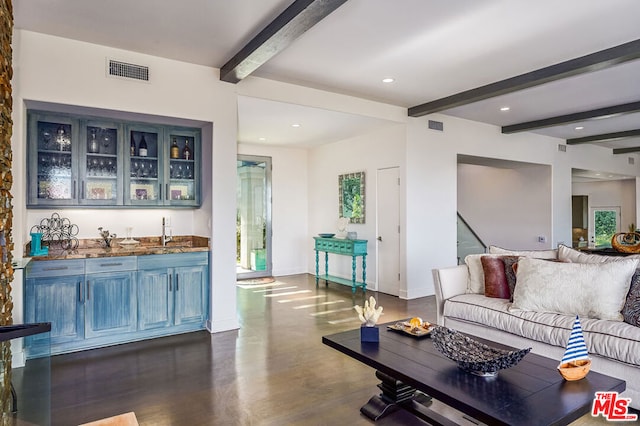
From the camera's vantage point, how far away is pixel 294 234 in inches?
321

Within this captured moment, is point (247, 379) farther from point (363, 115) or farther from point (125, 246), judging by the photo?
point (363, 115)

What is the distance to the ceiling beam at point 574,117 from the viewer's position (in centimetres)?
584

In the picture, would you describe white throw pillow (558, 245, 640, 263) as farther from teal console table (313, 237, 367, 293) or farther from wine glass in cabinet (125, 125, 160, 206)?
wine glass in cabinet (125, 125, 160, 206)

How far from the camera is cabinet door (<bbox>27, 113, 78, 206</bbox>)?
12.1ft

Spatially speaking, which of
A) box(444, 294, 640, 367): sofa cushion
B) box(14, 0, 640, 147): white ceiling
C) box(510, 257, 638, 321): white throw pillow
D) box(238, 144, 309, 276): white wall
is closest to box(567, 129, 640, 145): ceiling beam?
box(14, 0, 640, 147): white ceiling

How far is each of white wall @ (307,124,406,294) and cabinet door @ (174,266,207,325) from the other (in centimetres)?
313

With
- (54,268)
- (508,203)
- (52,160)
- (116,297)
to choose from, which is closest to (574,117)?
(508,203)

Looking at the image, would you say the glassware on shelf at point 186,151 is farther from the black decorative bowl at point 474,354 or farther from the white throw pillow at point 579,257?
the white throw pillow at point 579,257

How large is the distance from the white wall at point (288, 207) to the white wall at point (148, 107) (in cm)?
313

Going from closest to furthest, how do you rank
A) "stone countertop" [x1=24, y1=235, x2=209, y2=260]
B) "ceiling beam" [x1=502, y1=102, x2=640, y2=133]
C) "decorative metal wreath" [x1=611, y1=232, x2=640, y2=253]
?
"stone countertop" [x1=24, y1=235, x2=209, y2=260] < "decorative metal wreath" [x1=611, y1=232, x2=640, y2=253] < "ceiling beam" [x1=502, y1=102, x2=640, y2=133]

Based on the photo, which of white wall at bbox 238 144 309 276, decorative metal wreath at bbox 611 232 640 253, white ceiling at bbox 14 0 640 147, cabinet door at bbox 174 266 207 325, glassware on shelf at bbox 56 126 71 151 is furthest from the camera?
white wall at bbox 238 144 309 276

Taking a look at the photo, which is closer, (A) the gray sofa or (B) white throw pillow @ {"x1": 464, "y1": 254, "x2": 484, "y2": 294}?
(A) the gray sofa

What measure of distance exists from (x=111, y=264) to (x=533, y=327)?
12.6 ft

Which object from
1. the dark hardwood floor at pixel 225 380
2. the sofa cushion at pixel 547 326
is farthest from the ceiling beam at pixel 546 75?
the dark hardwood floor at pixel 225 380
